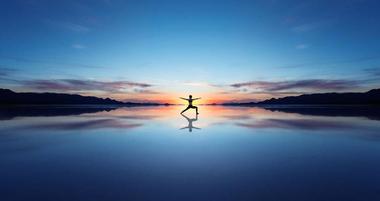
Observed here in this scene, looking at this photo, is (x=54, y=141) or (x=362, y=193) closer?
(x=362, y=193)

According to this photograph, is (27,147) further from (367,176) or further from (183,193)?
(367,176)

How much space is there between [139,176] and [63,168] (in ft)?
7.15

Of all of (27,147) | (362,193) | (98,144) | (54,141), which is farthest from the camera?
(54,141)

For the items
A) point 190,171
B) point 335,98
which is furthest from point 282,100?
point 190,171

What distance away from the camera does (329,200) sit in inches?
158

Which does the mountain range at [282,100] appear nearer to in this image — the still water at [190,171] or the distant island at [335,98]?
the distant island at [335,98]

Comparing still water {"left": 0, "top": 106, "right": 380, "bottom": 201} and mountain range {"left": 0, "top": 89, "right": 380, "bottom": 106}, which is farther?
mountain range {"left": 0, "top": 89, "right": 380, "bottom": 106}

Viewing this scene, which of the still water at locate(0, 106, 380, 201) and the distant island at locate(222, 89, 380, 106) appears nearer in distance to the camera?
the still water at locate(0, 106, 380, 201)

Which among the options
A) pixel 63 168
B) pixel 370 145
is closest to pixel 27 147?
pixel 63 168

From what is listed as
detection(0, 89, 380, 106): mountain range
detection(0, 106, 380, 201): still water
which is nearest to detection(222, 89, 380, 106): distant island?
detection(0, 89, 380, 106): mountain range

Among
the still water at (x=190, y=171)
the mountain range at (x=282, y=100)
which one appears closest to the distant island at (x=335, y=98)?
the mountain range at (x=282, y=100)

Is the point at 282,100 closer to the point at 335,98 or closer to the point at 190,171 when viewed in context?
the point at 335,98

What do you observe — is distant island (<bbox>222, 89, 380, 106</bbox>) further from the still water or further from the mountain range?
the still water

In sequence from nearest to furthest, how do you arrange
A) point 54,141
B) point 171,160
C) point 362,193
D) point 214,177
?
point 362,193, point 214,177, point 171,160, point 54,141
